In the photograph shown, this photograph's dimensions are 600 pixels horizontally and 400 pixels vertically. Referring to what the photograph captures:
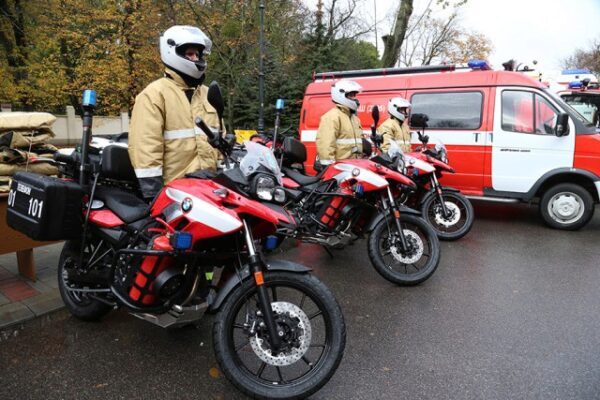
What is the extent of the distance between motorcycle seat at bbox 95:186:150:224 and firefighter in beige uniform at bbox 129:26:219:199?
114mm

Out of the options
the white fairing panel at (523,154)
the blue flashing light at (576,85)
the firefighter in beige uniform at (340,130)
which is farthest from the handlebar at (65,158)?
the blue flashing light at (576,85)

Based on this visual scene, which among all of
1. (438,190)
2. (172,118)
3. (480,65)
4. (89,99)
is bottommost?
(438,190)

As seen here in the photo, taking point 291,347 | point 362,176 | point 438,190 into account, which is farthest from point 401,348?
point 438,190

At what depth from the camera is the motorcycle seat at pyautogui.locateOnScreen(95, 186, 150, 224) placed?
294 centimetres

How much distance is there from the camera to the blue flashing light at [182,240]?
2.44 meters

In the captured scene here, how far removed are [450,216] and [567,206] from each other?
6.58 ft

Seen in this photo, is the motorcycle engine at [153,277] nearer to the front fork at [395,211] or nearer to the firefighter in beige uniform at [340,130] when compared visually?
the front fork at [395,211]

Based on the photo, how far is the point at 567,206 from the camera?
682 cm

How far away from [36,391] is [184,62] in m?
2.20

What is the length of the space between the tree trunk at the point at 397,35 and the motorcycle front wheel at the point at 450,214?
937 centimetres

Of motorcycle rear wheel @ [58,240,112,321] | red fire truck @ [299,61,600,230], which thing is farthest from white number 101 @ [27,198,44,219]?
red fire truck @ [299,61,600,230]

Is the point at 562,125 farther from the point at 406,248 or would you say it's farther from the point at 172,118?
the point at 172,118

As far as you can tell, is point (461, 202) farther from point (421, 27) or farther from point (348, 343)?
point (421, 27)

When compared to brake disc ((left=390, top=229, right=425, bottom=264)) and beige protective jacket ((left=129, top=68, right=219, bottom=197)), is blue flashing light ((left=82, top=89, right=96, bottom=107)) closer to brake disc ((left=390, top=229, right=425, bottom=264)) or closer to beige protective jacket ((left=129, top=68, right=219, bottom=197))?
beige protective jacket ((left=129, top=68, right=219, bottom=197))
